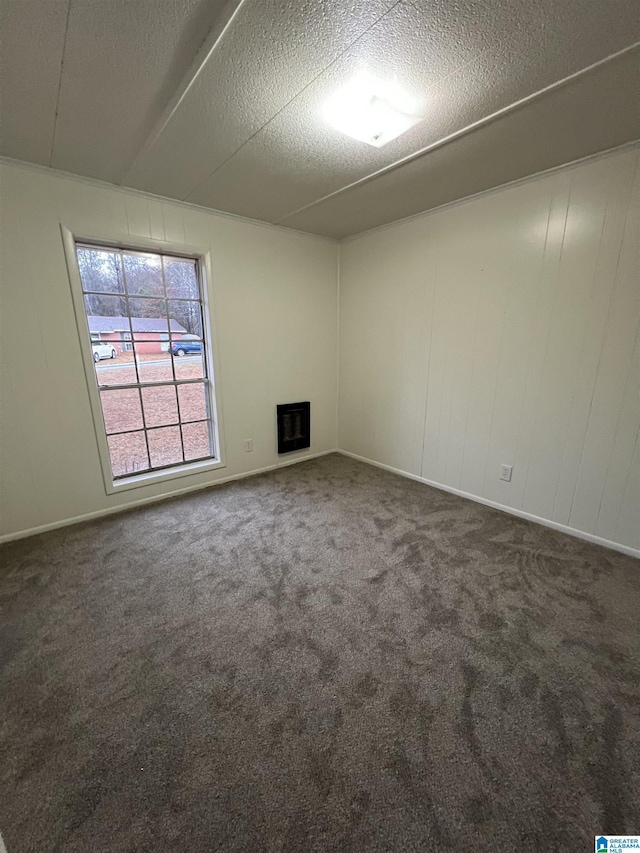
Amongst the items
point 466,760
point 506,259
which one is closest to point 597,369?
point 506,259

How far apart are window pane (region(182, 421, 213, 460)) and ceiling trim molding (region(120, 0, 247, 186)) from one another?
2035mm

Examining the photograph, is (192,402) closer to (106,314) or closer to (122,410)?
(122,410)

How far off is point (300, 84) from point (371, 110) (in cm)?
35

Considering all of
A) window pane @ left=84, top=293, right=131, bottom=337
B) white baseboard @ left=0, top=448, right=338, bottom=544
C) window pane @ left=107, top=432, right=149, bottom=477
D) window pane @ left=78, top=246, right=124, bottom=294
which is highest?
window pane @ left=78, top=246, right=124, bottom=294

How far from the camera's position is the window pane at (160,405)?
112 inches

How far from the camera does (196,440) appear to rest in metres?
3.21

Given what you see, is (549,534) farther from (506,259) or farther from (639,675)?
(506,259)

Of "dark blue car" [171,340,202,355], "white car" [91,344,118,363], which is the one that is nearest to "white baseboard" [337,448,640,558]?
"dark blue car" [171,340,202,355]

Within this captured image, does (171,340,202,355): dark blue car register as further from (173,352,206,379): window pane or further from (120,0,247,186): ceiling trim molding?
(120,0,247,186): ceiling trim molding

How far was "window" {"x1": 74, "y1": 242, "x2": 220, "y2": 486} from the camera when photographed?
2541 millimetres

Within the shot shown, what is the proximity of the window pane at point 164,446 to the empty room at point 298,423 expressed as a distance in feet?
0.06

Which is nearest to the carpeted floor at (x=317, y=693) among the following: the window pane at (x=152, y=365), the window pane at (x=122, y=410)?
the window pane at (x=122, y=410)

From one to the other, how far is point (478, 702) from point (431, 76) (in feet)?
8.30

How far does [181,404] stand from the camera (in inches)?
120
